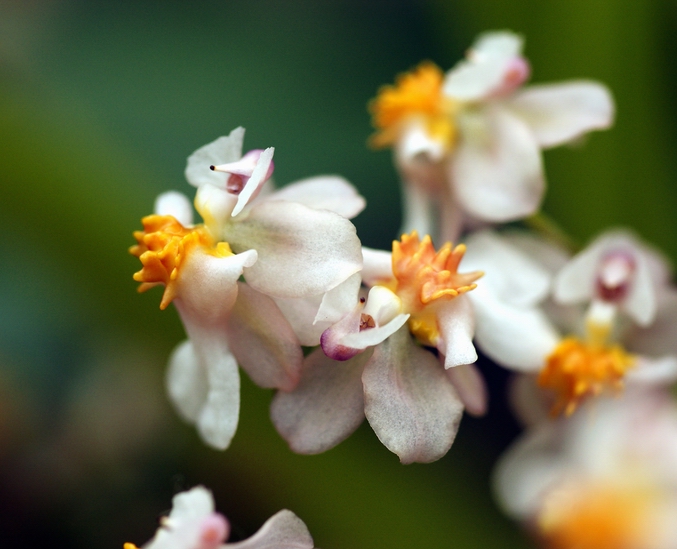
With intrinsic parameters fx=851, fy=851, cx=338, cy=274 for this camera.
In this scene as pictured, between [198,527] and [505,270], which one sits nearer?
[198,527]

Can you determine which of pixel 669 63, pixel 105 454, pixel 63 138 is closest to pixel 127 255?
pixel 63 138

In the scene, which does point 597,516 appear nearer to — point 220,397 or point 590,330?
point 590,330

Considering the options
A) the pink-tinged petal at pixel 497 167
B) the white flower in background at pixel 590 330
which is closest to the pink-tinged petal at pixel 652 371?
the white flower in background at pixel 590 330

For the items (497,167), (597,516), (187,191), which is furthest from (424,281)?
(187,191)

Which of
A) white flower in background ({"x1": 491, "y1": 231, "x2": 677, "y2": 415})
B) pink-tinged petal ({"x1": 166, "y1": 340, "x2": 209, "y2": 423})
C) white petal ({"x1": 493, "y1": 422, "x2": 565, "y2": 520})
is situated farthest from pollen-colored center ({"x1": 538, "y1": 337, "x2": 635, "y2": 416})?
pink-tinged petal ({"x1": 166, "y1": 340, "x2": 209, "y2": 423})

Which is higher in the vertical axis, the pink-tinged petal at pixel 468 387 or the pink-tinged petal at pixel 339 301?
the pink-tinged petal at pixel 339 301

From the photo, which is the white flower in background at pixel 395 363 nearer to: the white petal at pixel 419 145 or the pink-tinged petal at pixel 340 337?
the pink-tinged petal at pixel 340 337

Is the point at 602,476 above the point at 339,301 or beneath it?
beneath

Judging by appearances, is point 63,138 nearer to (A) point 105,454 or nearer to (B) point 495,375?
(A) point 105,454
